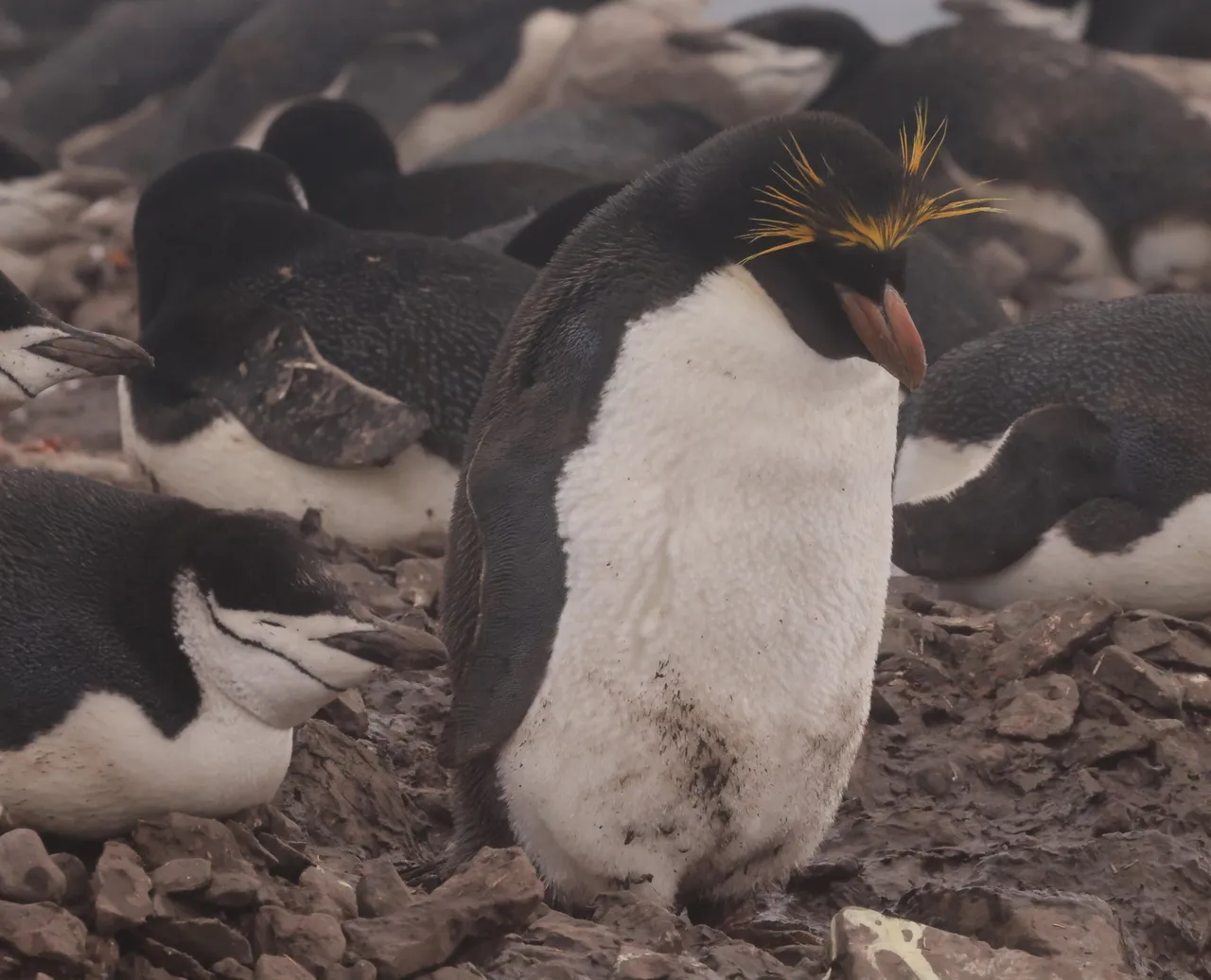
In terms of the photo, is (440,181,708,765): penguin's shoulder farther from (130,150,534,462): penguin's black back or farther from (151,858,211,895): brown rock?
(130,150,534,462): penguin's black back

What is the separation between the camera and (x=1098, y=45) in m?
9.85

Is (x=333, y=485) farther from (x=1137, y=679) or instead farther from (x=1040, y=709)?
(x=1137, y=679)

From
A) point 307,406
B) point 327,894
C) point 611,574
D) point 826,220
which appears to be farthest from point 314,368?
point 327,894

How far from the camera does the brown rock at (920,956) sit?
2.48m

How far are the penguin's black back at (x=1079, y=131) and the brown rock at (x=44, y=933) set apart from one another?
223 inches

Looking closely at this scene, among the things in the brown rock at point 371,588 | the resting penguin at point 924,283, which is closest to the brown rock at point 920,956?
the brown rock at point 371,588

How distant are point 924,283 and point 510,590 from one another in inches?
118

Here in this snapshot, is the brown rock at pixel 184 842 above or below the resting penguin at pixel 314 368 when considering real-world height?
above

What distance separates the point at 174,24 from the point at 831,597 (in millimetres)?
8424

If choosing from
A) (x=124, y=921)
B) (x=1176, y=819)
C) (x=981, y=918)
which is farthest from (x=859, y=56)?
(x=124, y=921)

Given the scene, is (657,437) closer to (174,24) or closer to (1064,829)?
(1064,829)

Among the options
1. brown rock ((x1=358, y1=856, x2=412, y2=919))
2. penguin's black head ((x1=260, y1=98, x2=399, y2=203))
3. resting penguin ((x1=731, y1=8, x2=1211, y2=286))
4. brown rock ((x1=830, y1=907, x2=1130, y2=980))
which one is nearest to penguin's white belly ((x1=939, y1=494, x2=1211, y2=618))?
brown rock ((x1=830, y1=907, x2=1130, y2=980))

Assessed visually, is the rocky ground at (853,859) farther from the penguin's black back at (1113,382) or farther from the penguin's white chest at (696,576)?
the penguin's black back at (1113,382)

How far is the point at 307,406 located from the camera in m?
4.65
